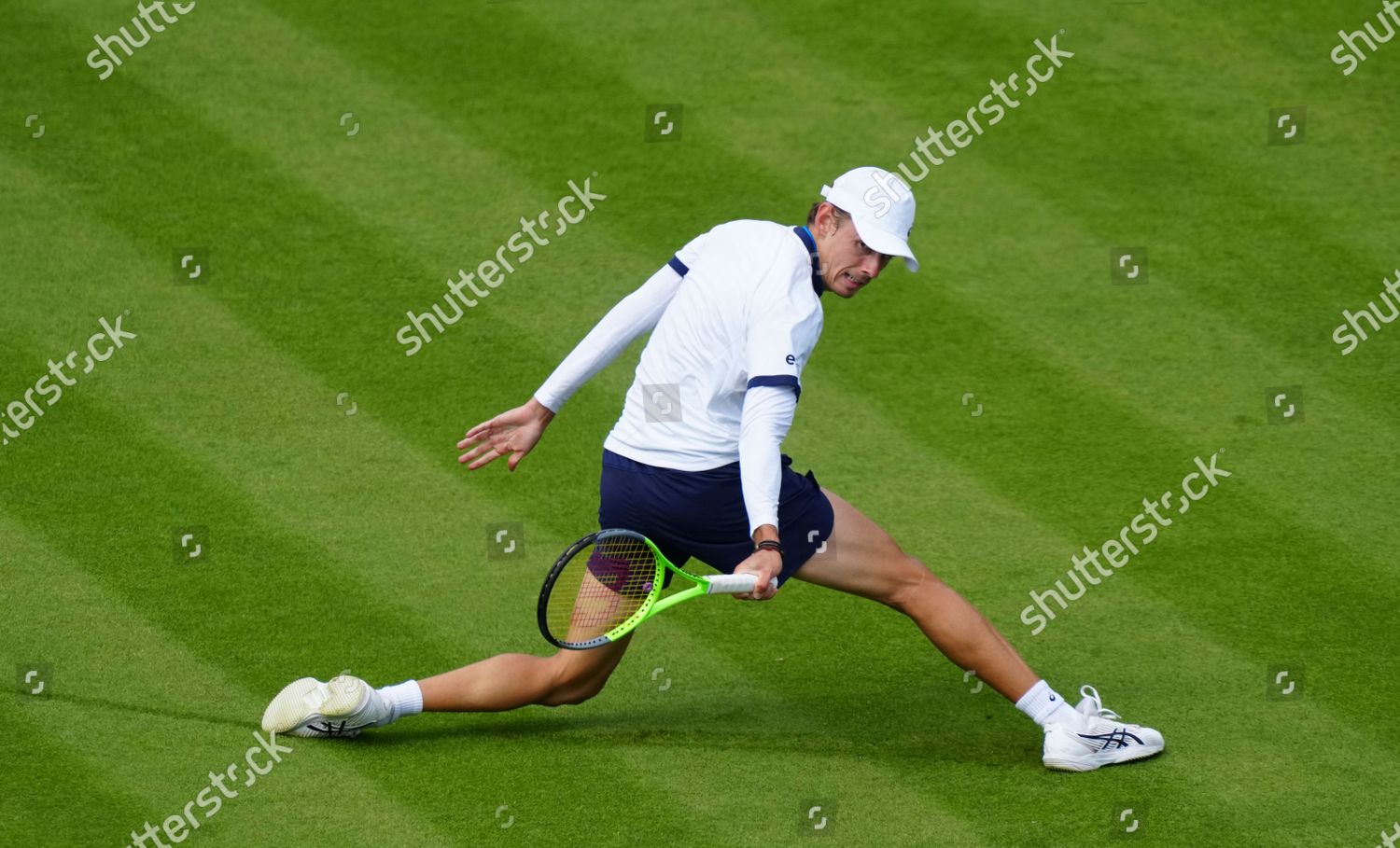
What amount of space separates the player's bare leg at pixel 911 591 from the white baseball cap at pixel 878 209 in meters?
0.88

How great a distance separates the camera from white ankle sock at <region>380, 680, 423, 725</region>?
5.75 m

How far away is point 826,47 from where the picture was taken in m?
10.2

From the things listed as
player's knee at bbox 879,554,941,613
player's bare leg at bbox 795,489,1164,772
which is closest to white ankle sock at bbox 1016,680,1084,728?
player's bare leg at bbox 795,489,1164,772

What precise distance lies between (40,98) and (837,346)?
4558mm

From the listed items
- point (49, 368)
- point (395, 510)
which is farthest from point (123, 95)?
point (395, 510)

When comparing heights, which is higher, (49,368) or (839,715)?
(49,368)

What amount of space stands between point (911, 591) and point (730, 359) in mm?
989

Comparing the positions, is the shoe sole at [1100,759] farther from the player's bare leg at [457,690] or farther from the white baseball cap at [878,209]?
the white baseball cap at [878,209]

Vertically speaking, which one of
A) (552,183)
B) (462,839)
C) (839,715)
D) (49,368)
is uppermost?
(552,183)

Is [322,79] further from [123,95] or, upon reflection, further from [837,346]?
[837,346]
